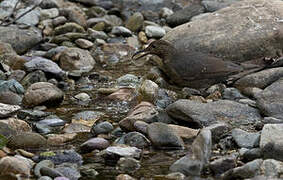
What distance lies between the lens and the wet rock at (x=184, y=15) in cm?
1214

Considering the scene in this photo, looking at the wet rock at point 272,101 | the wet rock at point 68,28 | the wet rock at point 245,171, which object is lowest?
the wet rock at point 68,28

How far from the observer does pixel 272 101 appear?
713 centimetres

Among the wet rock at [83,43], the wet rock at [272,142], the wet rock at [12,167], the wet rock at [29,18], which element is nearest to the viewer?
the wet rock at [12,167]

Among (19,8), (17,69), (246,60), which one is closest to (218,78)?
(246,60)

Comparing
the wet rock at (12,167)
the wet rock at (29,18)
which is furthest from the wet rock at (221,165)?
the wet rock at (29,18)

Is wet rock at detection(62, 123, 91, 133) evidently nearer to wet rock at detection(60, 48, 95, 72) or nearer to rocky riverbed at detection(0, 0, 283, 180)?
rocky riverbed at detection(0, 0, 283, 180)

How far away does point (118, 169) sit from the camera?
5.58 m

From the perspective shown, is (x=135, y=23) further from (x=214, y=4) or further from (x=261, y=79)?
(x=261, y=79)

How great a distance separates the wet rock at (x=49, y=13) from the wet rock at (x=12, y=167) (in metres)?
6.59

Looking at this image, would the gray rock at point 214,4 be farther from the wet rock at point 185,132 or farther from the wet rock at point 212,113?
the wet rock at point 185,132

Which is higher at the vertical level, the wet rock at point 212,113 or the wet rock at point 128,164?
the wet rock at point 128,164

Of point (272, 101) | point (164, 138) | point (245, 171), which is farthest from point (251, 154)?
point (272, 101)

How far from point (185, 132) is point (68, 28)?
5257 millimetres

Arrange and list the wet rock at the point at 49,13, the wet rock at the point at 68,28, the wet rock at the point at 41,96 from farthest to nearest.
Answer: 1. the wet rock at the point at 49,13
2. the wet rock at the point at 68,28
3. the wet rock at the point at 41,96
